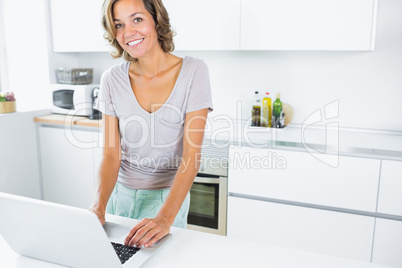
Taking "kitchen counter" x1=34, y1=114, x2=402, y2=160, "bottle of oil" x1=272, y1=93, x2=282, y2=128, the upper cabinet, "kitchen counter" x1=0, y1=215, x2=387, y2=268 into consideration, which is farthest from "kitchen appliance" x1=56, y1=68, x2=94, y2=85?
"kitchen counter" x1=0, y1=215, x2=387, y2=268

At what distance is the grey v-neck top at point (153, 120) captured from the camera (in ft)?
4.05

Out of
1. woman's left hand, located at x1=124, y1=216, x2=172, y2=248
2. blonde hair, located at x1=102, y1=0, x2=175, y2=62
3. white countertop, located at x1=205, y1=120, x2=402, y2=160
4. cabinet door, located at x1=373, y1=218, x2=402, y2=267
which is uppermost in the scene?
blonde hair, located at x1=102, y1=0, x2=175, y2=62

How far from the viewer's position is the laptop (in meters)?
0.71

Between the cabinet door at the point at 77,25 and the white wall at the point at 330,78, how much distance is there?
0.76 m

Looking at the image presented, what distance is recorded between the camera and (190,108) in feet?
3.99

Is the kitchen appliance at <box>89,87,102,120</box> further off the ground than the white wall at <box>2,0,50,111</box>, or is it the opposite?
the white wall at <box>2,0,50,111</box>

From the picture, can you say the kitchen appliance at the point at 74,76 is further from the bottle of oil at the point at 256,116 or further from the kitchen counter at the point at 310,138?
the bottle of oil at the point at 256,116

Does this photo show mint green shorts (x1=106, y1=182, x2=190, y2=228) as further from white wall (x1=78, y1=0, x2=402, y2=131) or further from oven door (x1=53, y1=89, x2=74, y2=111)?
oven door (x1=53, y1=89, x2=74, y2=111)

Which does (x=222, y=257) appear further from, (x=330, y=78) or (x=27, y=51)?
(x=27, y=51)

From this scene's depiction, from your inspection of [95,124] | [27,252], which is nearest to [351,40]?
[95,124]

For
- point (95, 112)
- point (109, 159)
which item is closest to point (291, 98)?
point (95, 112)

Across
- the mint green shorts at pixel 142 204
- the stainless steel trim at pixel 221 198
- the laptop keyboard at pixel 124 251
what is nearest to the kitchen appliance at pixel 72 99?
the stainless steel trim at pixel 221 198

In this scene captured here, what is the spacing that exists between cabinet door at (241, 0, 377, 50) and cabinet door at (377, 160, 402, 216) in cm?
66

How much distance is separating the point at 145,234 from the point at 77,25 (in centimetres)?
222
